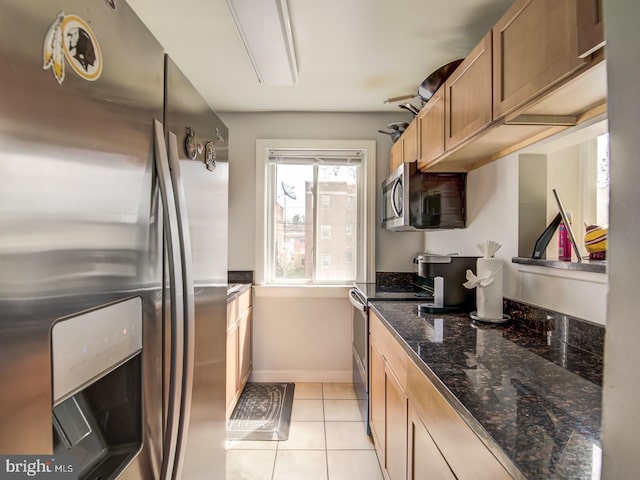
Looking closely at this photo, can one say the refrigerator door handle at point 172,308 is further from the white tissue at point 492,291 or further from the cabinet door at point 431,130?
the cabinet door at point 431,130

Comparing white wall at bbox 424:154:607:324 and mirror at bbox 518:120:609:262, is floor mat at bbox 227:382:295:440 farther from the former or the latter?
mirror at bbox 518:120:609:262

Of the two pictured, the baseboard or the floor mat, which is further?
the baseboard

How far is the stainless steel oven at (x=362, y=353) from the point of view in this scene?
2.26m

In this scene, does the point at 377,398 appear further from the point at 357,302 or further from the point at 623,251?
the point at 623,251

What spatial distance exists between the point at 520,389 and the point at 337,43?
202 centimetres

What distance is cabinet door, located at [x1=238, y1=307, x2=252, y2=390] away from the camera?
267 cm

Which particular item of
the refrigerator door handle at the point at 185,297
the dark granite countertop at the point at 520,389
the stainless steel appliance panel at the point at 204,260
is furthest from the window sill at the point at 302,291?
the refrigerator door handle at the point at 185,297

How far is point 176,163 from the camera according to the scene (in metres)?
0.84

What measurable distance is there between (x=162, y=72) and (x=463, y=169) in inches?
78.1

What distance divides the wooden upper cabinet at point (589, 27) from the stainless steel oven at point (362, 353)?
1.74 meters

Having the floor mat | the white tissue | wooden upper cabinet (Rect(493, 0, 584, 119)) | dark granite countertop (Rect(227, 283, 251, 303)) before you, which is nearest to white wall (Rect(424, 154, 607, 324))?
the white tissue

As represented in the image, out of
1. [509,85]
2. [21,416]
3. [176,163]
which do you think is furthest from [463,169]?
[21,416]

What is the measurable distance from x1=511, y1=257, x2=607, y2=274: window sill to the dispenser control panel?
1480 mm

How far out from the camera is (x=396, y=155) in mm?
2885
